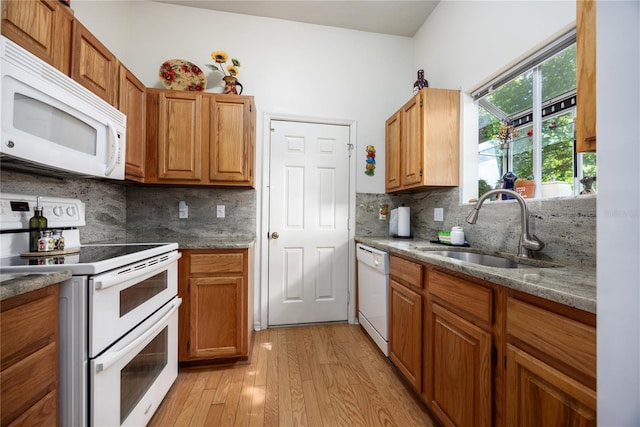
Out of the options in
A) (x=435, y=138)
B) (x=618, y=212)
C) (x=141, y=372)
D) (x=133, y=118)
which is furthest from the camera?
(x=435, y=138)

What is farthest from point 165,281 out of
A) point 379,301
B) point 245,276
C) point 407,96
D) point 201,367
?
point 407,96

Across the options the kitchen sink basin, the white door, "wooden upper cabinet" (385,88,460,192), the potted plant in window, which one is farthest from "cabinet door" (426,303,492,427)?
the white door

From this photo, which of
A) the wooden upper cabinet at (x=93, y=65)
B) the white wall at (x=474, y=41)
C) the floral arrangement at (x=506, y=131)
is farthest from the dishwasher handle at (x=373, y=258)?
the wooden upper cabinet at (x=93, y=65)

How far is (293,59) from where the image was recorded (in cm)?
261

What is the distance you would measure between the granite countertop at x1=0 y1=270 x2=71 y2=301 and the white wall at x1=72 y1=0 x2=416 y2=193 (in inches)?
75.5

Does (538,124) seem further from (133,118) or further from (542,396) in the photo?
(133,118)

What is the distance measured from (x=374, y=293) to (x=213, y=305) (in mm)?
1267

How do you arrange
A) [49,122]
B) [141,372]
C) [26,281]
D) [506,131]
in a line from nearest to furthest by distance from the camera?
[26,281]
[49,122]
[141,372]
[506,131]

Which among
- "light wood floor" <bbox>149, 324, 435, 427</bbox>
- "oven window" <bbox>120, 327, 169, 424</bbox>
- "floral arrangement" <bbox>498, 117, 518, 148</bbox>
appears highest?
Result: "floral arrangement" <bbox>498, 117, 518, 148</bbox>

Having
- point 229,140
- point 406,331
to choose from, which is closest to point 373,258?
point 406,331

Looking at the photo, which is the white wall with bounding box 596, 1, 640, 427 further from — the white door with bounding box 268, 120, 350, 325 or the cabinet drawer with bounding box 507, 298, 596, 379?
the white door with bounding box 268, 120, 350, 325

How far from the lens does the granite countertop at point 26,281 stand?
68cm

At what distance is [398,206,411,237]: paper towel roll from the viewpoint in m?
2.55

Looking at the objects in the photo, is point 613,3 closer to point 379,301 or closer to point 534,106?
point 534,106
